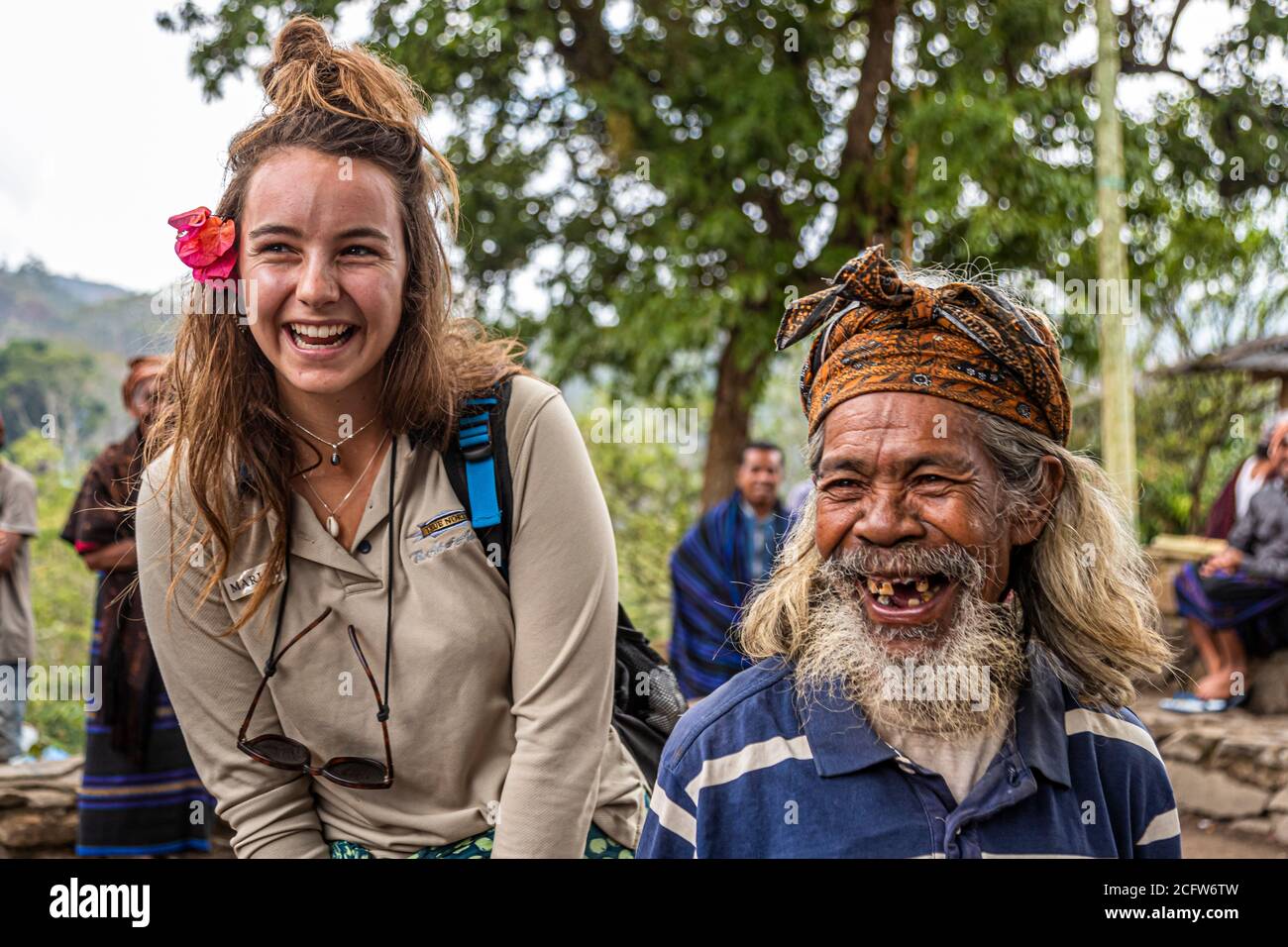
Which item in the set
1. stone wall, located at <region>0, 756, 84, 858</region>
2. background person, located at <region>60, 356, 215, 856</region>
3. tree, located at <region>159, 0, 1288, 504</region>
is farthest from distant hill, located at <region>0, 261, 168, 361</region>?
background person, located at <region>60, 356, 215, 856</region>

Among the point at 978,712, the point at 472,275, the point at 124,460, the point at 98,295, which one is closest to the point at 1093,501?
the point at 978,712

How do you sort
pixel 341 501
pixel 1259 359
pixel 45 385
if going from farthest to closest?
pixel 1259 359 → pixel 45 385 → pixel 341 501

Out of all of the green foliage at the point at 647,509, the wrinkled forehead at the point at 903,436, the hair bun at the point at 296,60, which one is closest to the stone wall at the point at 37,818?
the hair bun at the point at 296,60

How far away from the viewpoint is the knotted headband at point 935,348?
5.80 feet

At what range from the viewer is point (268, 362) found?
2.08 meters

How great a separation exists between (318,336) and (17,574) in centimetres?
467

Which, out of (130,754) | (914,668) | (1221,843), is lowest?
(1221,843)

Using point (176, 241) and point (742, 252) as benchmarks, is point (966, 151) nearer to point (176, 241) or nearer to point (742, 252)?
point (742, 252)

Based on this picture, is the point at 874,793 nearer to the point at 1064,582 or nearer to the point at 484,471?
the point at 1064,582

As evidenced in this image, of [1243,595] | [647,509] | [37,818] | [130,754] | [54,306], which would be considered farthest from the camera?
[647,509]

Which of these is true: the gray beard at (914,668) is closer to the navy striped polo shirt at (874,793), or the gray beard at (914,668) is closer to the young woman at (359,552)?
the navy striped polo shirt at (874,793)

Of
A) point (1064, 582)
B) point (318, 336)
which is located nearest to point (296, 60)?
point (318, 336)

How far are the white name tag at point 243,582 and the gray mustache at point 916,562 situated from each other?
958 mm

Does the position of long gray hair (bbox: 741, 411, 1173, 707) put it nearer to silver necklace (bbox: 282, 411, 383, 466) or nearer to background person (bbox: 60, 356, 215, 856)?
silver necklace (bbox: 282, 411, 383, 466)
